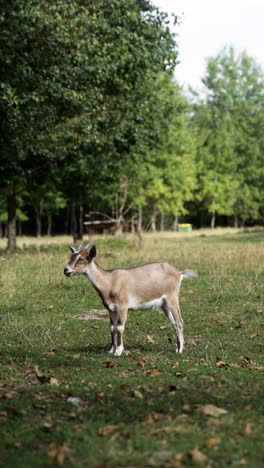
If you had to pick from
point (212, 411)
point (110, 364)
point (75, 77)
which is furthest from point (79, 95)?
point (212, 411)

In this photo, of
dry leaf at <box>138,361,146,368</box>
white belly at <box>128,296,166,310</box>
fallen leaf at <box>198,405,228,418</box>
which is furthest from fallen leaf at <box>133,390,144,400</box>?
white belly at <box>128,296,166,310</box>

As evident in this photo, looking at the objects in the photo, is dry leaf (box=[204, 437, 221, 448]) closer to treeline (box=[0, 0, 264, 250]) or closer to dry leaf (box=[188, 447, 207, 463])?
dry leaf (box=[188, 447, 207, 463])

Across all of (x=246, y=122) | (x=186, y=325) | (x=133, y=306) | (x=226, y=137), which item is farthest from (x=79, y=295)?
(x=246, y=122)

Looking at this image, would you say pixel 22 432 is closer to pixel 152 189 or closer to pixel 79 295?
pixel 79 295

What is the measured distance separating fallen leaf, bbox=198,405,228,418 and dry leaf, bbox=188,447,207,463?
3.24 feet

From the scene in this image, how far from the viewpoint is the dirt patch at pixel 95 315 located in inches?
484

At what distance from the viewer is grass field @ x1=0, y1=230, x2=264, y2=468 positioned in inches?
179

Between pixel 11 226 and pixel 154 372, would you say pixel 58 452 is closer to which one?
pixel 154 372

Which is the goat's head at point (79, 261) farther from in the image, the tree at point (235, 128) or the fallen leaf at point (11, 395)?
the tree at point (235, 128)

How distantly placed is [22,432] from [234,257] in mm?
15688

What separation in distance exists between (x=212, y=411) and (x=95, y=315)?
7.44 m

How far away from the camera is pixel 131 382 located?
688 centimetres

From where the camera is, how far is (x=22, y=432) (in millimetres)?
5074

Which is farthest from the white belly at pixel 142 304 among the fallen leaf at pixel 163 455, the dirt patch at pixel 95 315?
the fallen leaf at pixel 163 455
